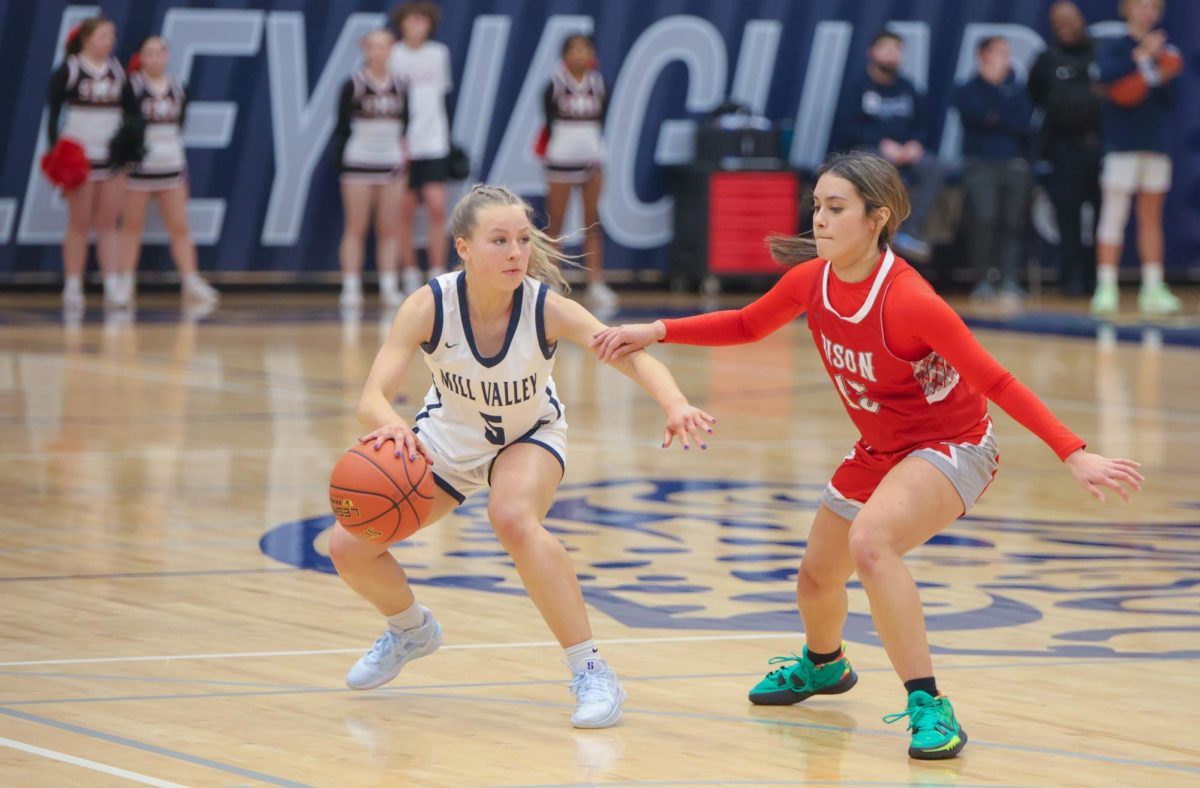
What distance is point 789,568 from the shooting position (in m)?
6.66

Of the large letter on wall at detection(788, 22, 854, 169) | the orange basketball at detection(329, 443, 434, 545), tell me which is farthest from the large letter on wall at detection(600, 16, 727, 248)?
the orange basketball at detection(329, 443, 434, 545)

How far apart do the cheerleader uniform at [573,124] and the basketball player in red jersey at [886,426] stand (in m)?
11.6

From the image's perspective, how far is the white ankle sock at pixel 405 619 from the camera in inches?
199

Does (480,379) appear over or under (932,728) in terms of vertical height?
over

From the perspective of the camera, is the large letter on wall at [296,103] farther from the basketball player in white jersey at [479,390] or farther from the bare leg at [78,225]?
the basketball player in white jersey at [479,390]

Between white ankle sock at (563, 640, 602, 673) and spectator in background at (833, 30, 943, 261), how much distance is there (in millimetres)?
12473

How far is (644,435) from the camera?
982 cm

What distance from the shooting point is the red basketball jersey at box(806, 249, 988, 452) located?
476 centimetres

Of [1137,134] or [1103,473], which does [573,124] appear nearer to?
[1137,134]

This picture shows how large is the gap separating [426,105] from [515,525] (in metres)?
11.7

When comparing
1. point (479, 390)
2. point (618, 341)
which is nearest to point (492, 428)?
point (479, 390)

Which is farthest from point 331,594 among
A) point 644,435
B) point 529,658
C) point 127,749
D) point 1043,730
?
point 644,435

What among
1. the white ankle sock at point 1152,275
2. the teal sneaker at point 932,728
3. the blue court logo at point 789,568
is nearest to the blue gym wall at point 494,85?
the white ankle sock at point 1152,275

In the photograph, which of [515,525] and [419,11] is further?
[419,11]
